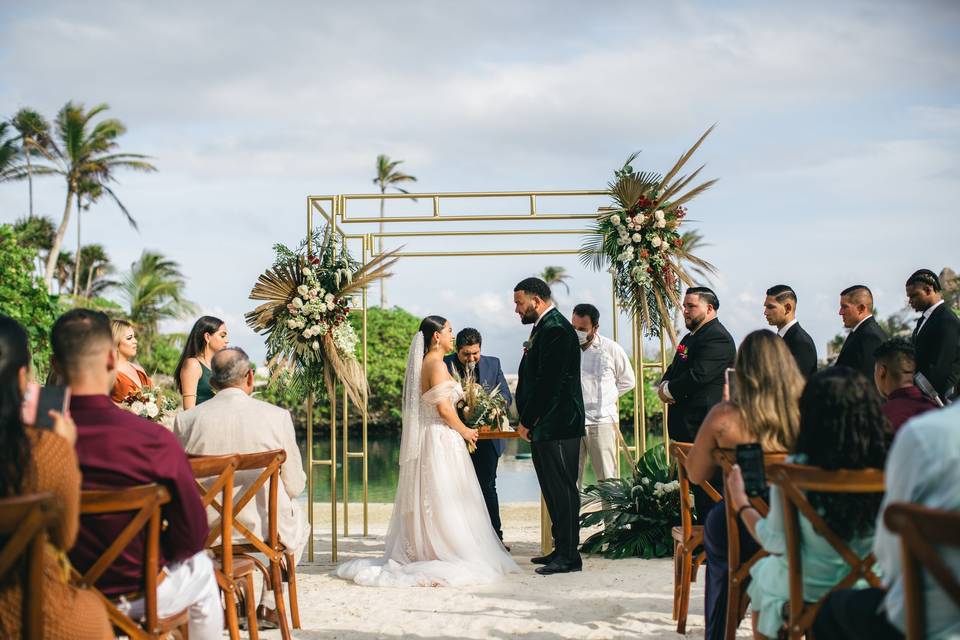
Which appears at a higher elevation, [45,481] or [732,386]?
[732,386]

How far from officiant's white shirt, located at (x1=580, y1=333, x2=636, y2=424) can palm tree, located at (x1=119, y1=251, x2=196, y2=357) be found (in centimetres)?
2902

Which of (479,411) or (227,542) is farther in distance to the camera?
(479,411)

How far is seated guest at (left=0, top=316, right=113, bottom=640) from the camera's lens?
244 cm

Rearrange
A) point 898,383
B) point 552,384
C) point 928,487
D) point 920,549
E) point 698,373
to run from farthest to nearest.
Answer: point 552,384
point 698,373
point 898,383
point 928,487
point 920,549

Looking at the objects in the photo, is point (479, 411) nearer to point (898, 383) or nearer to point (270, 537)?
point (270, 537)

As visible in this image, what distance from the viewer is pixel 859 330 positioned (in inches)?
256

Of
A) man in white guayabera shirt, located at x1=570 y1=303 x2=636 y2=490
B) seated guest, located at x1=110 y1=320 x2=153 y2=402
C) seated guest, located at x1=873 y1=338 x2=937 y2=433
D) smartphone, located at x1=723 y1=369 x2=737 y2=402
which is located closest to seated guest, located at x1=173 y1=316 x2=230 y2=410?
seated guest, located at x1=110 y1=320 x2=153 y2=402

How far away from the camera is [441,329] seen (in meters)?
7.09

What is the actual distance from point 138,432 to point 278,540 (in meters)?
2.00

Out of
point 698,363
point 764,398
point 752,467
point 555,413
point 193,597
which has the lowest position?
point 193,597

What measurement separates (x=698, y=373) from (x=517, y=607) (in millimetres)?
2128

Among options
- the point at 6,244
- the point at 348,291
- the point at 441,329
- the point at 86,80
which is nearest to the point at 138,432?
the point at 441,329

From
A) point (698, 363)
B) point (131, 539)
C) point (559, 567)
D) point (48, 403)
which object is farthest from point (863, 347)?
point (48, 403)

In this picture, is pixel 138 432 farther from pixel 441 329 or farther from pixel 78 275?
pixel 78 275
